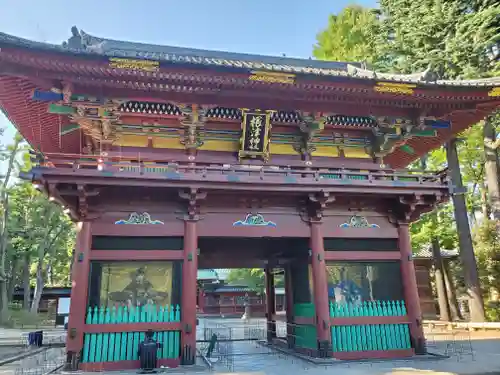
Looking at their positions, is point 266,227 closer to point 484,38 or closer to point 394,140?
point 394,140

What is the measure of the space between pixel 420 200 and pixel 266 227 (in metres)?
5.36

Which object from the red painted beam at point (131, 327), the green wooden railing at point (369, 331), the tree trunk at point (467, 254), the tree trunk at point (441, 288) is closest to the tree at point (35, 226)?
the red painted beam at point (131, 327)

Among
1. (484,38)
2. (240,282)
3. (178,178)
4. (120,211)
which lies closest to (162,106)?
(178,178)

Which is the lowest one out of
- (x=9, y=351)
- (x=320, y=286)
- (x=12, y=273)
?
(x=9, y=351)

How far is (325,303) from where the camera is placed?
1214 cm

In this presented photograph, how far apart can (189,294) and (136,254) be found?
1975 mm

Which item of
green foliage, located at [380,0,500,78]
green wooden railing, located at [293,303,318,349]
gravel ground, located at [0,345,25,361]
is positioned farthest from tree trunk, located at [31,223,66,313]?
green foliage, located at [380,0,500,78]

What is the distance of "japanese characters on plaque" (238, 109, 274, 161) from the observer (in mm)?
12742

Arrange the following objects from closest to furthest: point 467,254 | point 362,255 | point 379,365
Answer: point 379,365, point 362,255, point 467,254

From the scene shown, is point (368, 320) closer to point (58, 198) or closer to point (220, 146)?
point (220, 146)

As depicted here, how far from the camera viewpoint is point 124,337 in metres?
10.7

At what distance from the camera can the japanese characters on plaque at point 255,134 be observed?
12742 millimetres

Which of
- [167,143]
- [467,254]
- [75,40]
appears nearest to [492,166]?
[467,254]

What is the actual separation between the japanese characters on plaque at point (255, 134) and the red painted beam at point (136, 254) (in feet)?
13.1
